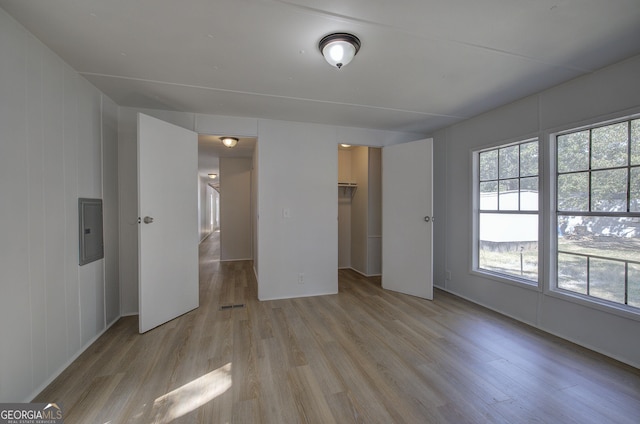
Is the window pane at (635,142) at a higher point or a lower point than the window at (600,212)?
higher

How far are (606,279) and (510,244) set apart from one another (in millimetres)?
846

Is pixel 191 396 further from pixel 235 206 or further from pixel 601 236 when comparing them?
pixel 235 206

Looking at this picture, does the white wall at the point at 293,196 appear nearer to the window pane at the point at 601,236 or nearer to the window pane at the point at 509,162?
the window pane at the point at 509,162

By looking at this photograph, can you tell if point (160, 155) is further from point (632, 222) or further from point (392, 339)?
point (632, 222)

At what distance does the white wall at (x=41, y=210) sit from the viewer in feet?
4.85

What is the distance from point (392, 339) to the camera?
2.37m

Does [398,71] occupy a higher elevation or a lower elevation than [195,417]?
higher

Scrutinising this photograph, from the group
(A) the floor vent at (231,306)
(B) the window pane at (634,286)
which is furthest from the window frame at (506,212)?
(A) the floor vent at (231,306)

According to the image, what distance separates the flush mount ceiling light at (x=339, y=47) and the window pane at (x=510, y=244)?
257 cm

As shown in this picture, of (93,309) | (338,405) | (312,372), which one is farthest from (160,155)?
(338,405)

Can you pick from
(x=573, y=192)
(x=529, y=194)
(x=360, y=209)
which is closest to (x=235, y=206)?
(x=360, y=209)

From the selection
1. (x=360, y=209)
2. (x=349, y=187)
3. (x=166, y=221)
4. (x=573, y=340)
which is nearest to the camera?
(x=573, y=340)

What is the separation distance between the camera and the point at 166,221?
2.76 meters

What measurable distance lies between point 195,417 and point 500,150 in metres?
3.91
